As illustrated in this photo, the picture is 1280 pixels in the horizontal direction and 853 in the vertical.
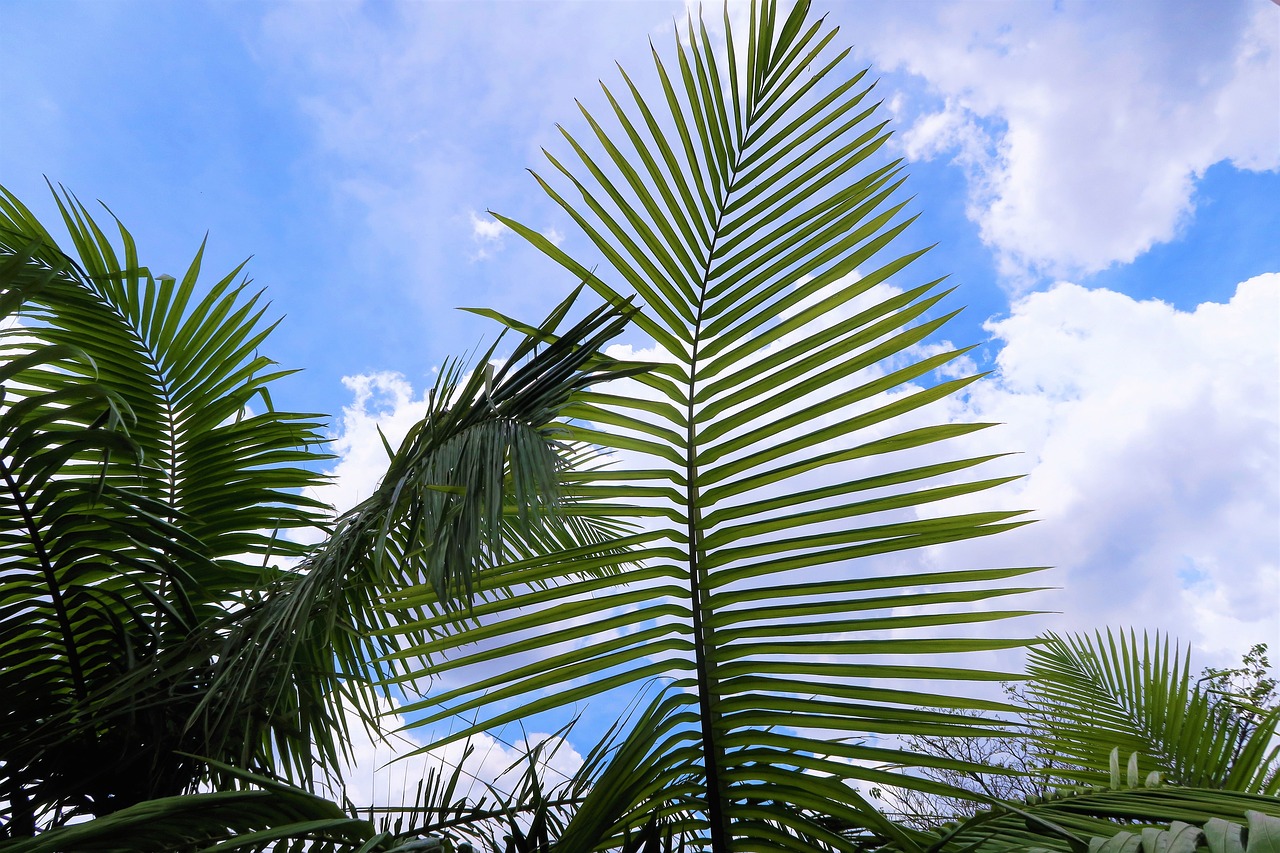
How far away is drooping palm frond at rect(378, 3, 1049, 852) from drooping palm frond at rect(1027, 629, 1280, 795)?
0.87 metres

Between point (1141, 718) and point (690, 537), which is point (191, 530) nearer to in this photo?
point (690, 537)

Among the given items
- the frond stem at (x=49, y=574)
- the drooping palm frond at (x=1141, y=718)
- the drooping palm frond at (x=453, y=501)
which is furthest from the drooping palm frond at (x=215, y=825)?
the drooping palm frond at (x=1141, y=718)

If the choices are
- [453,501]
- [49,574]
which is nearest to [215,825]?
[453,501]

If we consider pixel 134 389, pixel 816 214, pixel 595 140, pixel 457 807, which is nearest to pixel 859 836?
pixel 457 807

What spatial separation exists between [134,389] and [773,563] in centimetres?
142

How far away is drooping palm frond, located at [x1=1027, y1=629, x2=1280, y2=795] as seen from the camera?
1.71 m

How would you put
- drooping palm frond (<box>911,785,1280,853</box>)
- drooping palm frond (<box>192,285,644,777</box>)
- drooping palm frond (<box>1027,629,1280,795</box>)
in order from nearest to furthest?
drooping palm frond (<box>911,785,1280,853</box>)
drooping palm frond (<box>192,285,644,777</box>)
drooping palm frond (<box>1027,629,1280,795</box>)

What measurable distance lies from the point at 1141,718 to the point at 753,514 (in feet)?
5.44

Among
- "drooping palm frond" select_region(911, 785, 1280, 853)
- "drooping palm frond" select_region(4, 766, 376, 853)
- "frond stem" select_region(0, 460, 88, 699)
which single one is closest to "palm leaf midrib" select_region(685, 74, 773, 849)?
"drooping palm frond" select_region(911, 785, 1280, 853)

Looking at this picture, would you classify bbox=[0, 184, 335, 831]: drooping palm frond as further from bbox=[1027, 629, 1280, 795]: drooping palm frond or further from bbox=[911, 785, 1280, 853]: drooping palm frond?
bbox=[1027, 629, 1280, 795]: drooping palm frond

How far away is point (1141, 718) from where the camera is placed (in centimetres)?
204

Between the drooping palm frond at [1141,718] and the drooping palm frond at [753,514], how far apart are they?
866 millimetres

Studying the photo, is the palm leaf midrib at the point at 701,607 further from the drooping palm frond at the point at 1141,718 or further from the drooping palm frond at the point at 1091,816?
the drooping palm frond at the point at 1141,718

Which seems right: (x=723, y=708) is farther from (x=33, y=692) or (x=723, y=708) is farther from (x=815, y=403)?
(x=33, y=692)
